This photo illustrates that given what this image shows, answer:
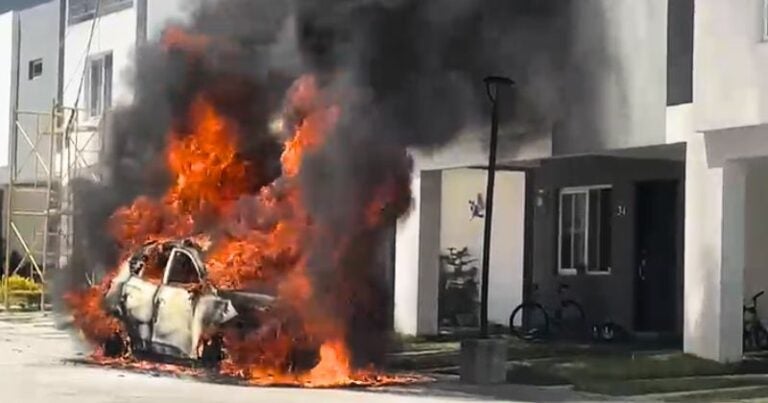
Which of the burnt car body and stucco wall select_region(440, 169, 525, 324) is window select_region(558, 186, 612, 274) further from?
the burnt car body

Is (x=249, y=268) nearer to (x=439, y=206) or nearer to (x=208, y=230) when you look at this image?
(x=208, y=230)

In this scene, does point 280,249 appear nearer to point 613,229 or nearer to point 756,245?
point 756,245

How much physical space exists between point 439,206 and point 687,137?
554cm

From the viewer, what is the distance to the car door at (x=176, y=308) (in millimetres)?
14703

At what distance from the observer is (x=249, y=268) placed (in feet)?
46.3

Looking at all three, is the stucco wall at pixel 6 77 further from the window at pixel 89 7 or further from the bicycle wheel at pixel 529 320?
the bicycle wheel at pixel 529 320

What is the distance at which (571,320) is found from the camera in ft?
69.7

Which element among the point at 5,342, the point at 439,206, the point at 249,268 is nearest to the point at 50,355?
the point at 5,342

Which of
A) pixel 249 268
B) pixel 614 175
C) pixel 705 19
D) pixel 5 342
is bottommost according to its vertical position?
pixel 5 342

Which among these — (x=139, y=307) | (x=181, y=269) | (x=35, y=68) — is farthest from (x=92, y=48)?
(x=181, y=269)

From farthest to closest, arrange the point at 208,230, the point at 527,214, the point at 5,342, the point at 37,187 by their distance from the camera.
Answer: the point at 37,187 < the point at 527,214 < the point at 5,342 < the point at 208,230

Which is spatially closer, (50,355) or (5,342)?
(50,355)

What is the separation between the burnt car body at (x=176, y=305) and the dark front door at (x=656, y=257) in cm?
806

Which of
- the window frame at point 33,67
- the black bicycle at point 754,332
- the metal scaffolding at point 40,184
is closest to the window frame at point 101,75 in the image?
the metal scaffolding at point 40,184
